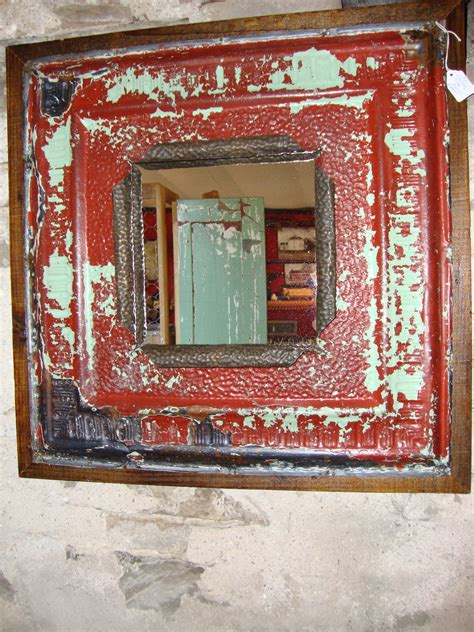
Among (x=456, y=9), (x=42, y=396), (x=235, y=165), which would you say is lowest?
(x=42, y=396)

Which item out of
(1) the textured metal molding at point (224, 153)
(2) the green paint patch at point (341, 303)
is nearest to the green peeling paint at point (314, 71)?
(1) the textured metal molding at point (224, 153)

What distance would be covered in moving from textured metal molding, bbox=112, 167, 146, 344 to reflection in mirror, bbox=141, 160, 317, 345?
0.06 ft

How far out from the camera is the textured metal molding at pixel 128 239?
3.43 ft

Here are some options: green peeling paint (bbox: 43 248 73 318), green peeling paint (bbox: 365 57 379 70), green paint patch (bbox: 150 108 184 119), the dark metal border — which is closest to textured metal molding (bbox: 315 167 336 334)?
the dark metal border

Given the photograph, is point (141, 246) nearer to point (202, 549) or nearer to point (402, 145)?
point (402, 145)

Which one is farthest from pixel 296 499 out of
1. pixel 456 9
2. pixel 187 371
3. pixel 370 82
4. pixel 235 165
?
pixel 456 9

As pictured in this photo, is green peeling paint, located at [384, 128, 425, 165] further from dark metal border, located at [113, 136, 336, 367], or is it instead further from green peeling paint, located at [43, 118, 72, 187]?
green peeling paint, located at [43, 118, 72, 187]

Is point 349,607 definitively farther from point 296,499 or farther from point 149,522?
point 149,522

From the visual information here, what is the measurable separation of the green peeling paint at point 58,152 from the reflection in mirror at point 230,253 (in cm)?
20

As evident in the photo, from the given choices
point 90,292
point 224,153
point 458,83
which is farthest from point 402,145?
point 90,292

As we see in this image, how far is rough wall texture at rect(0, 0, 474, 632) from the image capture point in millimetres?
1072

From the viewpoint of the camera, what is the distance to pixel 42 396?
3.62 ft

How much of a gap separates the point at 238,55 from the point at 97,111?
0.35 m

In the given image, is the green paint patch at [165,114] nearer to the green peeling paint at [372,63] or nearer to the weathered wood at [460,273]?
the green peeling paint at [372,63]
